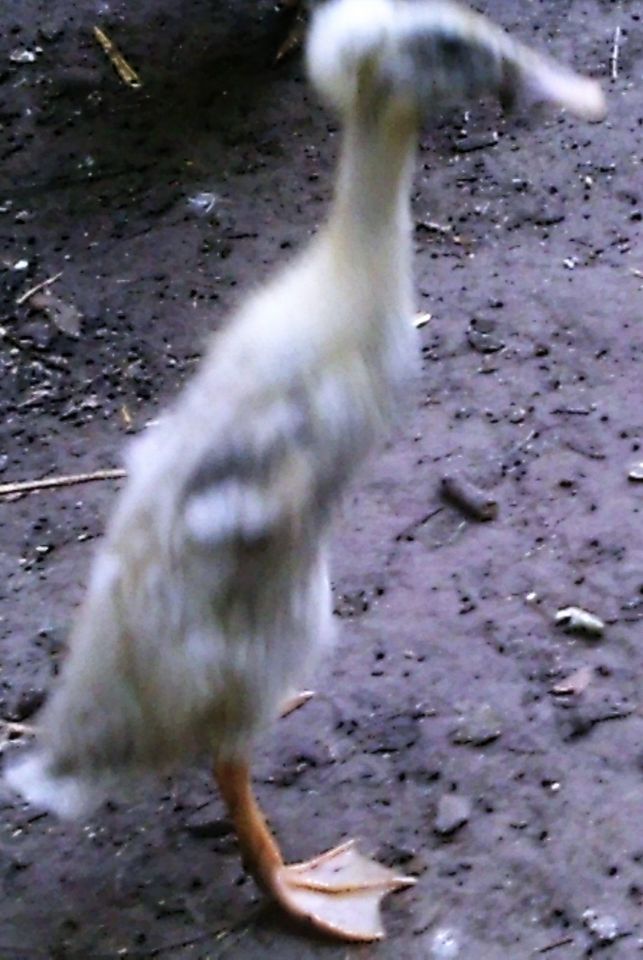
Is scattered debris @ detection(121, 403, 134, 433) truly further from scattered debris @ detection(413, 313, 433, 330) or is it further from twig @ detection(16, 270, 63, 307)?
scattered debris @ detection(413, 313, 433, 330)

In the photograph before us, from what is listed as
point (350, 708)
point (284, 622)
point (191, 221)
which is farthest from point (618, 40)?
point (284, 622)

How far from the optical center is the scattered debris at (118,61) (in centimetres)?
369

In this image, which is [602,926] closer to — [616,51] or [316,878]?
[316,878]

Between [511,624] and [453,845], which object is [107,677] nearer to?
[453,845]

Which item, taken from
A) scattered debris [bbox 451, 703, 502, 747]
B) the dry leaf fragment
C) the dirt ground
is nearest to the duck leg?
the dirt ground

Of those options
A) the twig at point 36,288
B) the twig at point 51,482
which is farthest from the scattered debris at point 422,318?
the twig at point 36,288

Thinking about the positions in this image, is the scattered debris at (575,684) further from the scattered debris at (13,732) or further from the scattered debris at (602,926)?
the scattered debris at (13,732)

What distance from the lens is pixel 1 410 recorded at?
281 cm

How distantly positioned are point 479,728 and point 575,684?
0.69 ft

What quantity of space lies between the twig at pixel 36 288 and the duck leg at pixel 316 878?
167 centimetres

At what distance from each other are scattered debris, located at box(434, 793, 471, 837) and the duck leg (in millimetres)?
108

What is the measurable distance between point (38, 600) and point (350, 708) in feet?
2.32

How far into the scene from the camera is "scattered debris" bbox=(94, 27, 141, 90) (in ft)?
12.1

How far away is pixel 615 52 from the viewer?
3.72m
